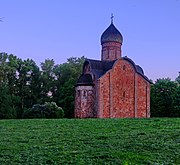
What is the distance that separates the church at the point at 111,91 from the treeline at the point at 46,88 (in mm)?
6225

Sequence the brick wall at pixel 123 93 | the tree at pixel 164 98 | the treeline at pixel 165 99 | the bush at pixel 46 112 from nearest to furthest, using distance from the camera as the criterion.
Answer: the bush at pixel 46 112
the brick wall at pixel 123 93
the treeline at pixel 165 99
the tree at pixel 164 98

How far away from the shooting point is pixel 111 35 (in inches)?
1384

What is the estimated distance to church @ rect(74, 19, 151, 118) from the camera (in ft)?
101

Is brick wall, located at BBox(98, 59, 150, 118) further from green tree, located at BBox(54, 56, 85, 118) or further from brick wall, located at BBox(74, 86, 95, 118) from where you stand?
green tree, located at BBox(54, 56, 85, 118)

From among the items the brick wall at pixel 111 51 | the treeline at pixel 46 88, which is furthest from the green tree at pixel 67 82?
the brick wall at pixel 111 51

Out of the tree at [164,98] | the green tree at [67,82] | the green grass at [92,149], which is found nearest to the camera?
the green grass at [92,149]

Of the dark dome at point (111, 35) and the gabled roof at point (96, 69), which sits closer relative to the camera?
the gabled roof at point (96, 69)

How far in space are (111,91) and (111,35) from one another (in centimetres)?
687

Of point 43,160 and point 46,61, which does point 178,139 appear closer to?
point 43,160

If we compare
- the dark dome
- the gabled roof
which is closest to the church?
the gabled roof

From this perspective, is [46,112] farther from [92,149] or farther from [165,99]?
[92,149]

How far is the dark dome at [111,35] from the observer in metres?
35.0

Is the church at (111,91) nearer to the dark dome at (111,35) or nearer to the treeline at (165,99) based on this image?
the dark dome at (111,35)

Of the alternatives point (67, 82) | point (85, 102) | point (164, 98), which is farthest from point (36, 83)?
point (164, 98)
